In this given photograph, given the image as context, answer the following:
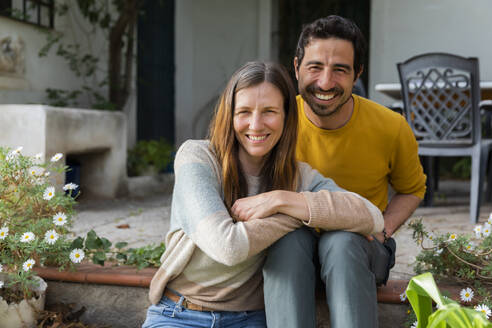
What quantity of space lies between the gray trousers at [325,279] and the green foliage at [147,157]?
12.6ft

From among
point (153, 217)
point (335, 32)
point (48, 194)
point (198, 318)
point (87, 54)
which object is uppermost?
point (87, 54)

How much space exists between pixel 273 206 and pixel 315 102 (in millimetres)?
535

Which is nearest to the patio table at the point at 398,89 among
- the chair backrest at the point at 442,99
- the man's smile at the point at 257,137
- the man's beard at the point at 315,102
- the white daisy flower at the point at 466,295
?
the chair backrest at the point at 442,99

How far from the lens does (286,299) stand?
1.46m

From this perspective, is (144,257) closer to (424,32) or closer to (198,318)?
(198,318)

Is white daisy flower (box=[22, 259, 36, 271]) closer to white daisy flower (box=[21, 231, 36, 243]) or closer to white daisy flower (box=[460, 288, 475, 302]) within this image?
white daisy flower (box=[21, 231, 36, 243])

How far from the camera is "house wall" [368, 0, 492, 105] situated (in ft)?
20.5

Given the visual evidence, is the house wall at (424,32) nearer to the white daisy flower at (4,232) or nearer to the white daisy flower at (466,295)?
the white daisy flower at (466,295)

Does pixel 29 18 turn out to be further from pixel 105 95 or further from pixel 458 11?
pixel 458 11

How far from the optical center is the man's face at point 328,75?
1864 millimetres

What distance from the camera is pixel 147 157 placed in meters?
5.29

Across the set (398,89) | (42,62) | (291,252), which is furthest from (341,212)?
(42,62)

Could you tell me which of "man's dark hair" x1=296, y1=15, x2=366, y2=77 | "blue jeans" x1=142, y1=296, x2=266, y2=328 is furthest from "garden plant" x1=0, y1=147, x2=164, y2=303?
"man's dark hair" x1=296, y1=15, x2=366, y2=77

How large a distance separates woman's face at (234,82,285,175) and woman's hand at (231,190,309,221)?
17cm
